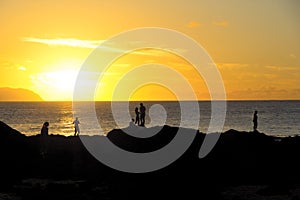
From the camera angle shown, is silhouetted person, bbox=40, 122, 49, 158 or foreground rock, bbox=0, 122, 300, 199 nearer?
foreground rock, bbox=0, 122, 300, 199

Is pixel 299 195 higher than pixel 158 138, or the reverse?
pixel 158 138

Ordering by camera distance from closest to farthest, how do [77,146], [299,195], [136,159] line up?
1. [299,195]
2. [136,159]
3. [77,146]

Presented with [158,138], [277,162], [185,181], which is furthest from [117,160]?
Answer: [277,162]

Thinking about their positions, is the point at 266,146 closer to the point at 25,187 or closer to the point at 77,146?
the point at 77,146

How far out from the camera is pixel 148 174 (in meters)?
29.9

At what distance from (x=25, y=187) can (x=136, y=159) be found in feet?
29.0

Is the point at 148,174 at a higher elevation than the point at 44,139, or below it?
below

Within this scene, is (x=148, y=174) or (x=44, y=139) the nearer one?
(x=148, y=174)

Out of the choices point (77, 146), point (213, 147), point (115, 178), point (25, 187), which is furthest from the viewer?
point (77, 146)

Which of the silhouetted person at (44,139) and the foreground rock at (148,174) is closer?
the foreground rock at (148,174)

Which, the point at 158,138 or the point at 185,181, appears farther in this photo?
the point at 158,138

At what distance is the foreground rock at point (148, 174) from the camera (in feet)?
87.8

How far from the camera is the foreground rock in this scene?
26.8 metres

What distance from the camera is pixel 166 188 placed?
89.5ft
